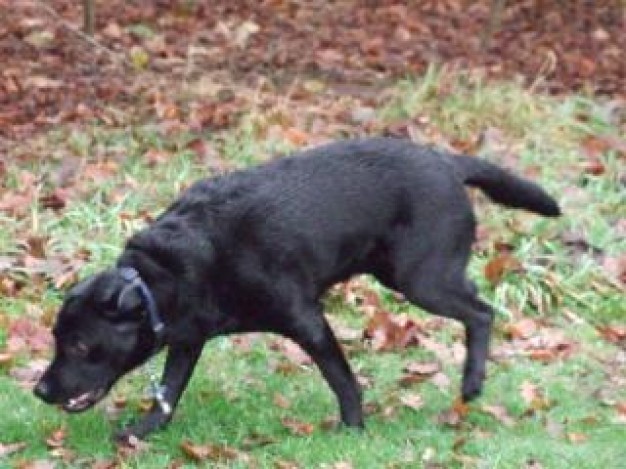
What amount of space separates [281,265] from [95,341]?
2.58 ft

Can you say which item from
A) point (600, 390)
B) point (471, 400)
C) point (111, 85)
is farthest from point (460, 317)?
point (111, 85)

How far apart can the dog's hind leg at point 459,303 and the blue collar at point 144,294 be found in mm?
1122

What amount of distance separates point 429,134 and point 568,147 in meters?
1.05

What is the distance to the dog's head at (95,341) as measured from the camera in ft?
16.8

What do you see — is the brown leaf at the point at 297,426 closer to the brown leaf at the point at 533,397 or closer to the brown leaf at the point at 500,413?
the brown leaf at the point at 500,413

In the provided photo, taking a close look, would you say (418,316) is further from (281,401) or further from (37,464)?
(37,464)

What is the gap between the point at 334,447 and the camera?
5379mm

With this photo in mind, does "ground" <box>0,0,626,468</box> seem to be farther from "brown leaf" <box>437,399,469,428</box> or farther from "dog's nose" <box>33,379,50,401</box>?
"dog's nose" <box>33,379,50,401</box>

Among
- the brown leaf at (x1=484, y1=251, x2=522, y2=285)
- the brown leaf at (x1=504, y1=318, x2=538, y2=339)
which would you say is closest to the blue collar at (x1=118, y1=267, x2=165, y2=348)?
the brown leaf at (x1=504, y1=318, x2=538, y2=339)

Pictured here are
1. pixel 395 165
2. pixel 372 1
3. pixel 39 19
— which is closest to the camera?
pixel 395 165

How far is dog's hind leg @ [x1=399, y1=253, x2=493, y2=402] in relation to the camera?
18.9 feet

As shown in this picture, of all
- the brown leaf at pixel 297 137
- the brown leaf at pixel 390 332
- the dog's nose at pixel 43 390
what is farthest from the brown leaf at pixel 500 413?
the brown leaf at pixel 297 137

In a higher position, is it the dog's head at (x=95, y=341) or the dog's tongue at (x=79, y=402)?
the dog's head at (x=95, y=341)

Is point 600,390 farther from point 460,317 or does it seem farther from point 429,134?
point 429,134
